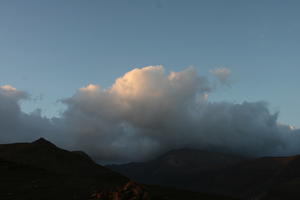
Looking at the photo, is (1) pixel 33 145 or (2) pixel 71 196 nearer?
(2) pixel 71 196

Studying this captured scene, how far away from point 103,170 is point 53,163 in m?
26.3

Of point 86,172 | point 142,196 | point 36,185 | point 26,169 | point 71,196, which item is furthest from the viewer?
point 86,172

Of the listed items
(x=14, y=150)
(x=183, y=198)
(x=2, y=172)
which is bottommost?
(x=183, y=198)

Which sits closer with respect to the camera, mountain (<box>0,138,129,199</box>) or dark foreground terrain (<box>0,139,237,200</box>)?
dark foreground terrain (<box>0,139,237,200</box>)

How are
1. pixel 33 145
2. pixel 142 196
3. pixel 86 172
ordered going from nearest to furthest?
pixel 142 196, pixel 86 172, pixel 33 145

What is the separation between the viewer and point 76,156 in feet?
603

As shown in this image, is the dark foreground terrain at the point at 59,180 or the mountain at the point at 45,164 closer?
the dark foreground terrain at the point at 59,180

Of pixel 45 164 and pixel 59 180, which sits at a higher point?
pixel 45 164

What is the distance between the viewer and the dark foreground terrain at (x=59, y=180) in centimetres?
4941

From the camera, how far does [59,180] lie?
83188mm

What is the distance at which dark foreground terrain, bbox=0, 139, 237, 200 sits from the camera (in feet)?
162

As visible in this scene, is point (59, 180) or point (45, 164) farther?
point (45, 164)

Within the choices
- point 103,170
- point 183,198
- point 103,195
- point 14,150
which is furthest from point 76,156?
point 103,195

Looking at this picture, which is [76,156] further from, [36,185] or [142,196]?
[142,196]
